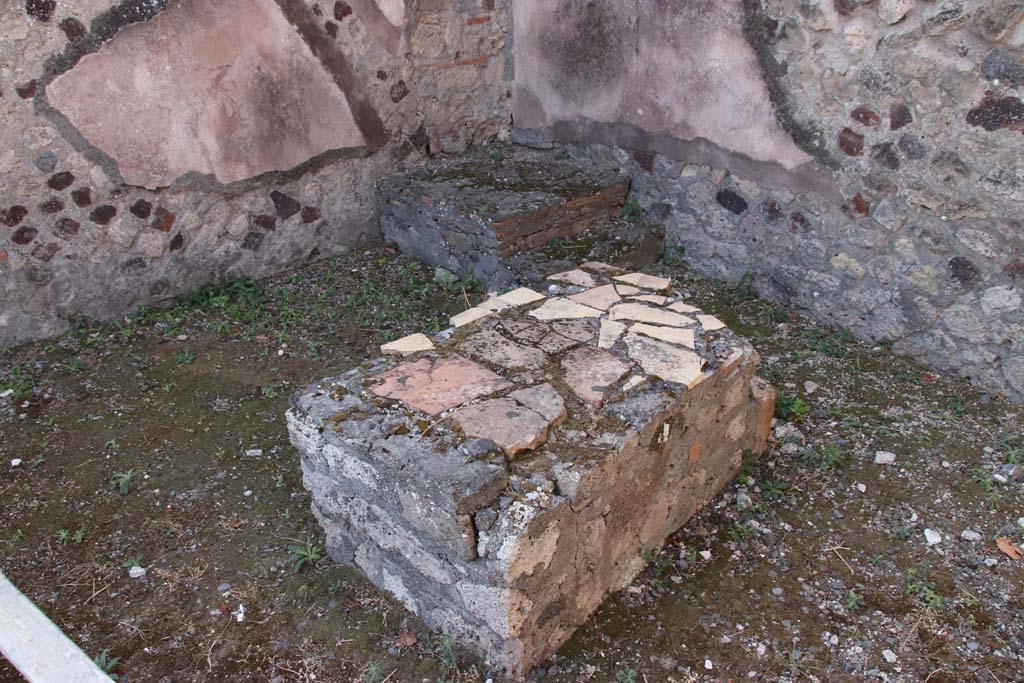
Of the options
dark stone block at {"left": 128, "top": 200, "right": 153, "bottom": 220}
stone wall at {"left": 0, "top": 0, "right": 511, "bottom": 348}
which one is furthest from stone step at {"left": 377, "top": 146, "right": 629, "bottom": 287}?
dark stone block at {"left": 128, "top": 200, "right": 153, "bottom": 220}

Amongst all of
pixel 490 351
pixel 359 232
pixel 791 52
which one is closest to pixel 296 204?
pixel 359 232

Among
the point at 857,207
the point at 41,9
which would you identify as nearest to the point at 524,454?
the point at 857,207

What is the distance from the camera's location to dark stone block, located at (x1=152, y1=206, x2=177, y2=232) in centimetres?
414

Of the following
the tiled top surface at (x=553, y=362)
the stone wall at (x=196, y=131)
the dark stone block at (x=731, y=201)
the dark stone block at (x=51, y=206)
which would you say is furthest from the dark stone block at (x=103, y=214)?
the dark stone block at (x=731, y=201)

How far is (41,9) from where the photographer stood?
3.51 m

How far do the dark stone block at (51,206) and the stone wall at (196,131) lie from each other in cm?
1

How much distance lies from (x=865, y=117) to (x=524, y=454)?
2295 mm

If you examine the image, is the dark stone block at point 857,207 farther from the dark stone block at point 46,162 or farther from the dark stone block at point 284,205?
the dark stone block at point 46,162

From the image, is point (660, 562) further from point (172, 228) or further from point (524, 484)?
point (172, 228)

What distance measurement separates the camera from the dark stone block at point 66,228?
3.88m

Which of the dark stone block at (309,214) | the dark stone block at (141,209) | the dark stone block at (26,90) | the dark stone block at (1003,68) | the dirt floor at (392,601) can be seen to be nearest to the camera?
the dirt floor at (392,601)

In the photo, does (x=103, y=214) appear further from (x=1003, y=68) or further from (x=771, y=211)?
(x=1003, y=68)

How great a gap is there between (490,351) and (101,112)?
241cm

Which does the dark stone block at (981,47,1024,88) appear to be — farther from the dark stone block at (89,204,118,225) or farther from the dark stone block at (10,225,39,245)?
the dark stone block at (10,225,39,245)
